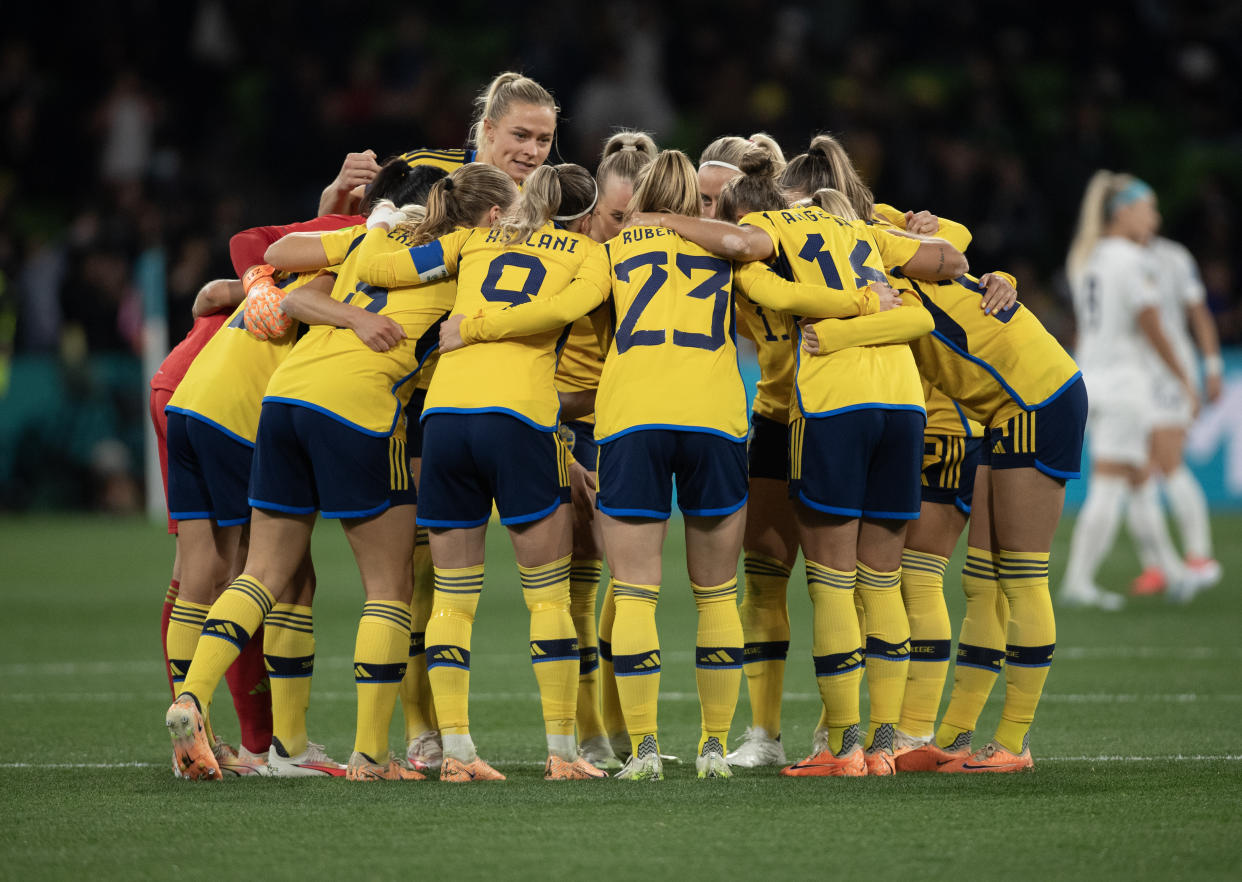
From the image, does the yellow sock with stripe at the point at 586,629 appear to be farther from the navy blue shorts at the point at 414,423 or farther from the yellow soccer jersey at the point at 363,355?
the yellow soccer jersey at the point at 363,355

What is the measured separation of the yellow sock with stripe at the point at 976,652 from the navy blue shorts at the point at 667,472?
3.22 ft

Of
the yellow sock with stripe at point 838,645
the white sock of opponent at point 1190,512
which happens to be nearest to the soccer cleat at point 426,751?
the yellow sock with stripe at point 838,645

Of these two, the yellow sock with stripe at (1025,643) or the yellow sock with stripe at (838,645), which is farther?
the yellow sock with stripe at (1025,643)

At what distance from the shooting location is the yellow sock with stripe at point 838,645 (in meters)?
5.02

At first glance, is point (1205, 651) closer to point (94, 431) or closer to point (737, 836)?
point (737, 836)

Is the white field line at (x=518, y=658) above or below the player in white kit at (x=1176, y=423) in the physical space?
below

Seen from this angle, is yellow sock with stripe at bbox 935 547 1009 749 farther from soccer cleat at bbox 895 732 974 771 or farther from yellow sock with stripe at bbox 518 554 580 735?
yellow sock with stripe at bbox 518 554 580 735

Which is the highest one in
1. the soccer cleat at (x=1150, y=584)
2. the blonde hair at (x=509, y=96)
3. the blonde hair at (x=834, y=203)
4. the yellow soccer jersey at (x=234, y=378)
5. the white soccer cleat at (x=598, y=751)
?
the blonde hair at (x=509, y=96)

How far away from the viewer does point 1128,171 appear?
55.8 feet

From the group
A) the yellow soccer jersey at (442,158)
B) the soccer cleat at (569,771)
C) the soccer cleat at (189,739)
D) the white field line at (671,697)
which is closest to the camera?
the soccer cleat at (189,739)

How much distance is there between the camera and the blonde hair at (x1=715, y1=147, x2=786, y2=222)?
5352 mm

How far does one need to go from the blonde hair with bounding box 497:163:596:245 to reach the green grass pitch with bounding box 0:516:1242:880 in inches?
69.0

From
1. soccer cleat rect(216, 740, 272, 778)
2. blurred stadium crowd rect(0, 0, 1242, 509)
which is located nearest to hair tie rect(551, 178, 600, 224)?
soccer cleat rect(216, 740, 272, 778)

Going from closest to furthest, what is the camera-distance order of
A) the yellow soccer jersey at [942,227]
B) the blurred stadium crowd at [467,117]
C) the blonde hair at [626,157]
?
the yellow soccer jersey at [942,227] → the blonde hair at [626,157] → the blurred stadium crowd at [467,117]
